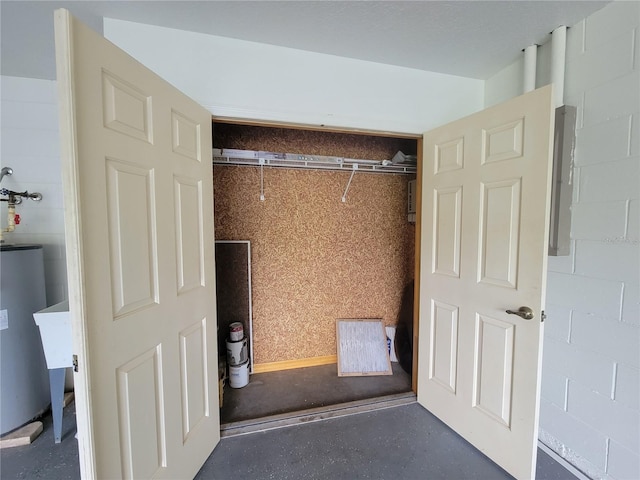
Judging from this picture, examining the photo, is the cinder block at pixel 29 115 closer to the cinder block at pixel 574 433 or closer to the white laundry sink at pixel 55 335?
the white laundry sink at pixel 55 335

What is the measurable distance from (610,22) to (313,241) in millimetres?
2237

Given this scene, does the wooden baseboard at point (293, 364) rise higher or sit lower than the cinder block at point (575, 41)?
lower

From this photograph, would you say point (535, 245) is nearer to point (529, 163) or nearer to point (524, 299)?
point (524, 299)

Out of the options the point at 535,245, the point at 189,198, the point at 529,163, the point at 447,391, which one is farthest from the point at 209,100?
the point at 447,391

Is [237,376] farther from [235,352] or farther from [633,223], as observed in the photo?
[633,223]

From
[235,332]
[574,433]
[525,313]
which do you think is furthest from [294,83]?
[574,433]

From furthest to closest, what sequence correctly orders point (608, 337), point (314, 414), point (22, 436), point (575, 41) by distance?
point (314, 414), point (22, 436), point (575, 41), point (608, 337)

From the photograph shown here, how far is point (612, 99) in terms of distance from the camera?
1353 mm

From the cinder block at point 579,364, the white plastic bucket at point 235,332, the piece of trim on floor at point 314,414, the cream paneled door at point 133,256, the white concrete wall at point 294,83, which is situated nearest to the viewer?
the cream paneled door at point 133,256

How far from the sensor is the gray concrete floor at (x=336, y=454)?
5.02 feet

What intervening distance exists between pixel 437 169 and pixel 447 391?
4.90 ft

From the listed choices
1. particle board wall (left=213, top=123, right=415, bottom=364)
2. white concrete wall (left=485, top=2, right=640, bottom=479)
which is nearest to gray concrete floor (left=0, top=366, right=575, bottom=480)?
white concrete wall (left=485, top=2, right=640, bottom=479)

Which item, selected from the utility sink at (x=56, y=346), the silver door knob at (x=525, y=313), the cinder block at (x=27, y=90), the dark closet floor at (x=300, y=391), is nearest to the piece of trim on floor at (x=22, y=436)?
the utility sink at (x=56, y=346)

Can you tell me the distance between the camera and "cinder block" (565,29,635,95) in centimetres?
130
